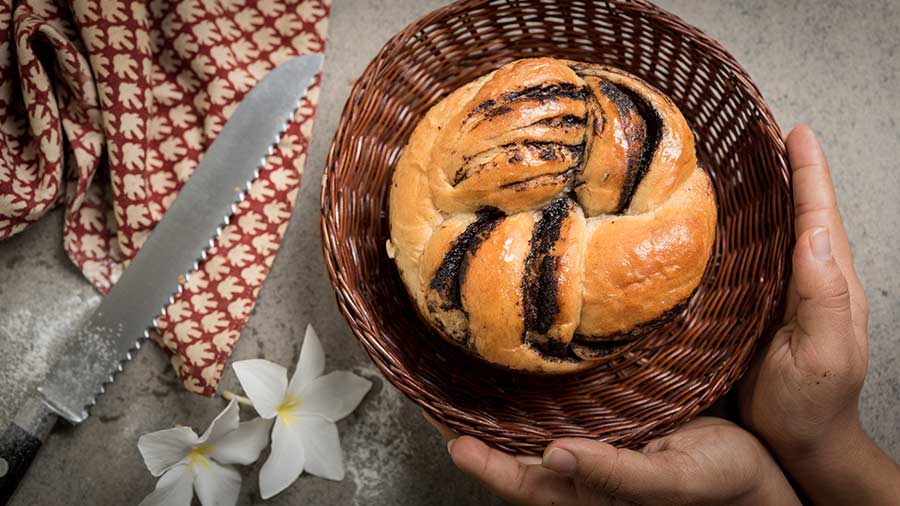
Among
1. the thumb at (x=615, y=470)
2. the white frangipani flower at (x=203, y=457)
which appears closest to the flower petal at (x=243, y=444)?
the white frangipani flower at (x=203, y=457)

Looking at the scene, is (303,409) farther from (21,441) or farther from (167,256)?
(21,441)

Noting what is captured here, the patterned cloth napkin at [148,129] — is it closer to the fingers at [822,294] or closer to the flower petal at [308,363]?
the flower petal at [308,363]

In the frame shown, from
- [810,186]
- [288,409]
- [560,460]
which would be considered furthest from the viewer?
[288,409]

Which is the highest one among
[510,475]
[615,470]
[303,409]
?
[615,470]

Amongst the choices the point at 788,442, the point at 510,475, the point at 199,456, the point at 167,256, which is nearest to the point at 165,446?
the point at 199,456

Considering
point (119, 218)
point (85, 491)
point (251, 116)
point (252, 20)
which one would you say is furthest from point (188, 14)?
point (85, 491)

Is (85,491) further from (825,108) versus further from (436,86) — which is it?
(825,108)

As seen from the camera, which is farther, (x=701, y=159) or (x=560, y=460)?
(x=701, y=159)
